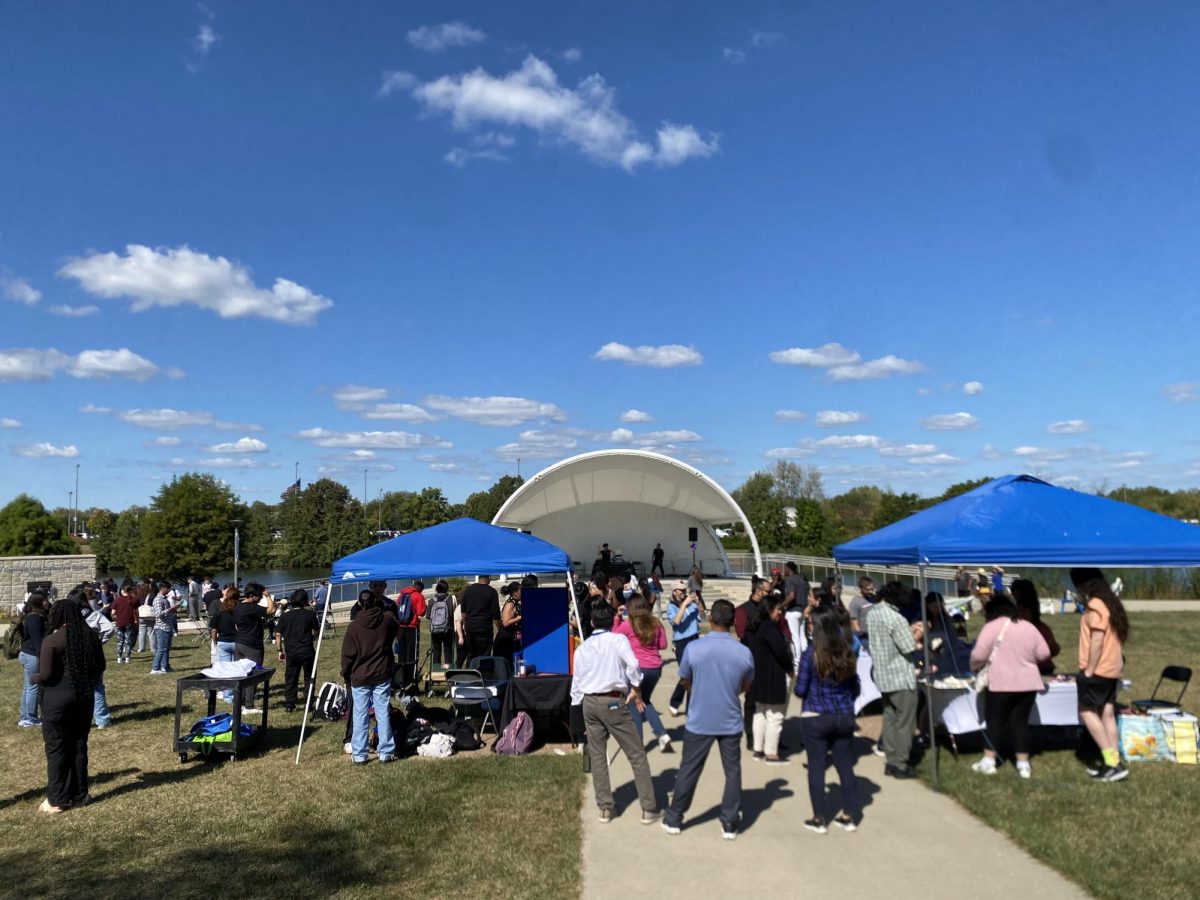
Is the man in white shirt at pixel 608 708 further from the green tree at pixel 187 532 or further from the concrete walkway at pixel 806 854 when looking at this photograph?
the green tree at pixel 187 532

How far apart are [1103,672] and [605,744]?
4.29m

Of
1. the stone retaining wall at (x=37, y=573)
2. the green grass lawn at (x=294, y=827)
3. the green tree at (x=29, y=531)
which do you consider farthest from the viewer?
the green tree at (x=29, y=531)

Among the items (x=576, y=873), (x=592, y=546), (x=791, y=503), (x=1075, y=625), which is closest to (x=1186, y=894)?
(x=576, y=873)

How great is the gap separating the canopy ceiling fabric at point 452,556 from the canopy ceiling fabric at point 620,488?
2179 cm

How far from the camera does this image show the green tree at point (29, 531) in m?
58.7

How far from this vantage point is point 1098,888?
14.6 feet

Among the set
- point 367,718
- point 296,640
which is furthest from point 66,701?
point 296,640

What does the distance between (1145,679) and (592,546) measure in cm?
2931

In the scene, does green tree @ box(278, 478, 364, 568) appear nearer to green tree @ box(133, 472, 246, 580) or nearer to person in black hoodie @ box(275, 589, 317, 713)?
green tree @ box(133, 472, 246, 580)

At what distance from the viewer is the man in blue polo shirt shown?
519cm

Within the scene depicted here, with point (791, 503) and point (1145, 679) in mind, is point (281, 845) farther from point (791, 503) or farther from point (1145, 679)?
point (791, 503)

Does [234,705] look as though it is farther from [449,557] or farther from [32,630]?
[32,630]

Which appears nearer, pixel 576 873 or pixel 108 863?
pixel 576 873

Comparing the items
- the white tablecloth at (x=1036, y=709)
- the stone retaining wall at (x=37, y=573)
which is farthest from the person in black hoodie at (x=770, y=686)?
the stone retaining wall at (x=37, y=573)
